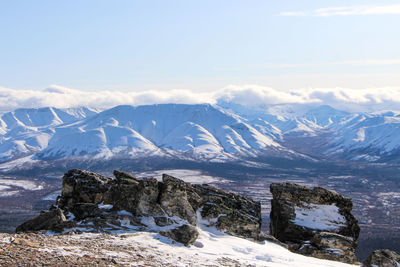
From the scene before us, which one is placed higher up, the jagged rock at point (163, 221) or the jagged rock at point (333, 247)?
the jagged rock at point (163, 221)

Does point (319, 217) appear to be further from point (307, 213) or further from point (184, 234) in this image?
point (184, 234)

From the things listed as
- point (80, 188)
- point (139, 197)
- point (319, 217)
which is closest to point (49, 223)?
point (139, 197)

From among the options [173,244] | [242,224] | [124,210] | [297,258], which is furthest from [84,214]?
[297,258]

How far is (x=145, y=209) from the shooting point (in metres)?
35.6

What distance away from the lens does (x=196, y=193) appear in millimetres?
41406

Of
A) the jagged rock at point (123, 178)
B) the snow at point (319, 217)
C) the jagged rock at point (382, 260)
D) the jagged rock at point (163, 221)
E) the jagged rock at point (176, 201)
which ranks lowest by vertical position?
the jagged rock at point (382, 260)

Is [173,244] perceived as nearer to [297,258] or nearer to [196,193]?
A: [297,258]

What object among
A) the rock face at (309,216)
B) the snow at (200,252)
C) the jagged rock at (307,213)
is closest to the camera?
the snow at (200,252)

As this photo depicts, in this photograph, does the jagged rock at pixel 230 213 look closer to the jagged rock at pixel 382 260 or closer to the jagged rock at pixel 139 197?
the jagged rock at pixel 139 197

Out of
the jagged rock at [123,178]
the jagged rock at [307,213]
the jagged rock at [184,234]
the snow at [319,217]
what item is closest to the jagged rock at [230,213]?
the jagged rock at [307,213]

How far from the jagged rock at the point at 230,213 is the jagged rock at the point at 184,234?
24.9ft

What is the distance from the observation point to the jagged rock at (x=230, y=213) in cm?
3803

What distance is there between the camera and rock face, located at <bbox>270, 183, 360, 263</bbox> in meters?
42.1

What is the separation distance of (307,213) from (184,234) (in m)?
18.4
